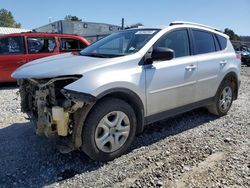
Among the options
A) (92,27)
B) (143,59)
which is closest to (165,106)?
(143,59)

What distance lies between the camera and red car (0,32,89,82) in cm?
858

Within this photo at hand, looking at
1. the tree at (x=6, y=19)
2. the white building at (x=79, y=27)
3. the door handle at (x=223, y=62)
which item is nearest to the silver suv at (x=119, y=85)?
the door handle at (x=223, y=62)

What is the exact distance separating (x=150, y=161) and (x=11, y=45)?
6772 mm

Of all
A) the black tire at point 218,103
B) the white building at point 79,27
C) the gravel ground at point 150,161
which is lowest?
the gravel ground at point 150,161

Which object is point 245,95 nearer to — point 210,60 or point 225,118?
point 225,118

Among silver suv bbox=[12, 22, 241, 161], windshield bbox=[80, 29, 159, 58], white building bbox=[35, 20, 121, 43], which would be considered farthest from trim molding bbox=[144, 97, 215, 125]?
white building bbox=[35, 20, 121, 43]

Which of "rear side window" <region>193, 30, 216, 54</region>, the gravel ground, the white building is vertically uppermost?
the white building

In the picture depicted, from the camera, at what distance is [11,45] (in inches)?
343

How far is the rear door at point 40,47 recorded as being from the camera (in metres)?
8.79

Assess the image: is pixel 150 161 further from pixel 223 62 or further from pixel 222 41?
pixel 222 41

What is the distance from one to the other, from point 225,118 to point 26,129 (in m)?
3.79

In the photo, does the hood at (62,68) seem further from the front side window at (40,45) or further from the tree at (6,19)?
the tree at (6,19)

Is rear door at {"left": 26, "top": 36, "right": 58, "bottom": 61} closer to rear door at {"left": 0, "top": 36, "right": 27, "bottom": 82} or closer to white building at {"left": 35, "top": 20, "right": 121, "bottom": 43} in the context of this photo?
rear door at {"left": 0, "top": 36, "right": 27, "bottom": 82}

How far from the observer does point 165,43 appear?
430 centimetres
